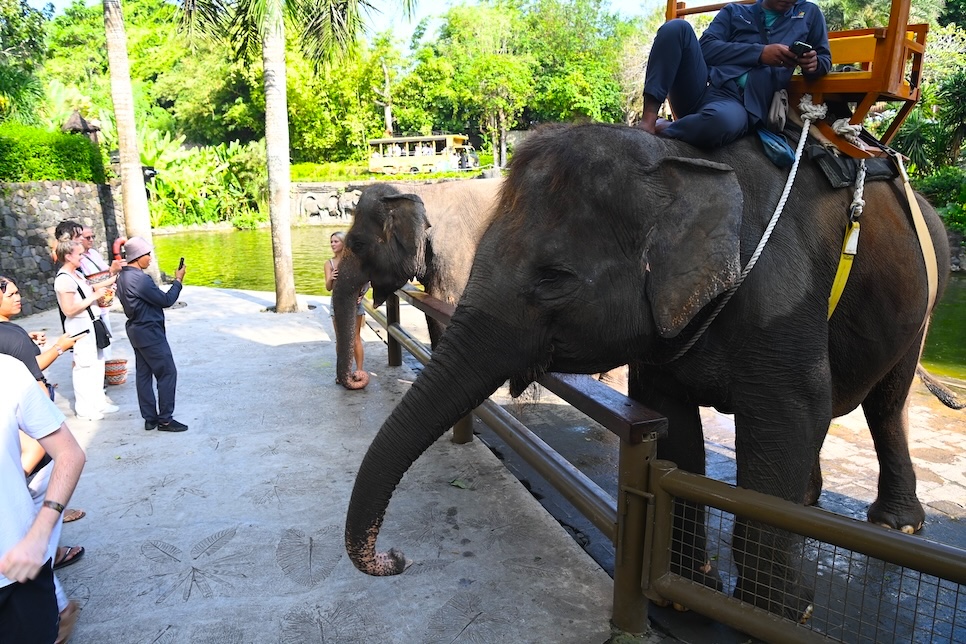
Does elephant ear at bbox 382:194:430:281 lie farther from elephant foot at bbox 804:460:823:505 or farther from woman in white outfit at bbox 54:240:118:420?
elephant foot at bbox 804:460:823:505

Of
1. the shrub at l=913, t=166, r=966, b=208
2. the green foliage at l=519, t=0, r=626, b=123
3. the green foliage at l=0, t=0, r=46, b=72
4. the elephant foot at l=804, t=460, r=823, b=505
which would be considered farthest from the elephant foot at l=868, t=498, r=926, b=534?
the green foliage at l=519, t=0, r=626, b=123

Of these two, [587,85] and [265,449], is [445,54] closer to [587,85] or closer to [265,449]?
[587,85]

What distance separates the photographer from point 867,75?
2.57 m

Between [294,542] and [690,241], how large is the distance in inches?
102

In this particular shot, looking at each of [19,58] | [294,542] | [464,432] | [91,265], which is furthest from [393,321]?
[19,58]

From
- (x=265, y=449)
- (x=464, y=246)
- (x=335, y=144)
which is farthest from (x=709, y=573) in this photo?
(x=335, y=144)

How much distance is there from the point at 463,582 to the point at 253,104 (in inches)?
1953

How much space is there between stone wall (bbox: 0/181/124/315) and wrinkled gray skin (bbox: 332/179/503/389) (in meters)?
7.07

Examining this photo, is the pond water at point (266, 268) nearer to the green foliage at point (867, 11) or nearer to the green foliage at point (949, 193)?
the green foliage at point (949, 193)

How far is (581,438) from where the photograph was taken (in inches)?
214

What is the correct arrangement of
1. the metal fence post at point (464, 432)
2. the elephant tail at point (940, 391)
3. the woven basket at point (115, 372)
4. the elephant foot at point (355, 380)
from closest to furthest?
1. the elephant tail at point (940, 391)
2. the metal fence post at point (464, 432)
3. the elephant foot at point (355, 380)
4. the woven basket at point (115, 372)

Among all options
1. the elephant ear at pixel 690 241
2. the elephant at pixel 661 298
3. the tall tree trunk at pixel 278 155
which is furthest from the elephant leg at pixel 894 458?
the tall tree trunk at pixel 278 155

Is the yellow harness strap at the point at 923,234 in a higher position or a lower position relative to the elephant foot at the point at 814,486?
higher

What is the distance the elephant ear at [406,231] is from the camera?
5.97 meters
